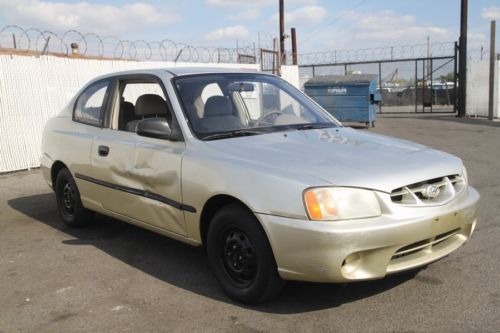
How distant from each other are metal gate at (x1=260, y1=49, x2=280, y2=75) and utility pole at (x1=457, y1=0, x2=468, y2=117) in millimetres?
7871

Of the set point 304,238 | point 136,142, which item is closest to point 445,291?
point 304,238

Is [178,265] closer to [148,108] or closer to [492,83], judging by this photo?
[148,108]

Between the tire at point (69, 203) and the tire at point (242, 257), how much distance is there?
7.98ft

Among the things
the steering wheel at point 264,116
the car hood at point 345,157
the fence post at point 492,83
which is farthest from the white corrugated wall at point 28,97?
the fence post at point 492,83

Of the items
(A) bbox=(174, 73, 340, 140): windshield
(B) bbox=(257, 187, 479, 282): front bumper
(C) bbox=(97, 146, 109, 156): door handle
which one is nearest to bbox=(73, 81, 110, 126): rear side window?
(C) bbox=(97, 146, 109, 156): door handle

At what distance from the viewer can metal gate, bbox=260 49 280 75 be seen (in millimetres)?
16447

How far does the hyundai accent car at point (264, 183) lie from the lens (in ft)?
10.5

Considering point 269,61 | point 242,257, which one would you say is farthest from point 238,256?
point 269,61

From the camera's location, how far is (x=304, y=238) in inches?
125

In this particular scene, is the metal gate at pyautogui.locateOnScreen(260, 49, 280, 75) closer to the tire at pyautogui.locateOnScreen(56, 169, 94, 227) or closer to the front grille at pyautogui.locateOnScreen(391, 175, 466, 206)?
the tire at pyautogui.locateOnScreen(56, 169, 94, 227)

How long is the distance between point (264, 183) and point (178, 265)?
162 centimetres

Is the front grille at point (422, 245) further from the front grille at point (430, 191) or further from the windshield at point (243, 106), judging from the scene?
the windshield at point (243, 106)

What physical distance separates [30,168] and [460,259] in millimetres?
8096

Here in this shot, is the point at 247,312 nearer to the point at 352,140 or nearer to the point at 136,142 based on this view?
the point at 352,140
